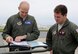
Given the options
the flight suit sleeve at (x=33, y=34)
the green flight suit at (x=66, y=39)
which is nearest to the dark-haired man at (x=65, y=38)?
the green flight suit at (x=66, y=39)

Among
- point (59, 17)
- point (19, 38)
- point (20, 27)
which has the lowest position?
point (19, 38)

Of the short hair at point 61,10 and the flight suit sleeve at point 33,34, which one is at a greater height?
the short hair at point 61,10

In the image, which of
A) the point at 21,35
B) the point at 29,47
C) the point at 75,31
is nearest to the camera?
the point at 29,47

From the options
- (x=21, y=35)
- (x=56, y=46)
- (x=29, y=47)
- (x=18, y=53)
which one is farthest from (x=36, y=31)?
(x=18, y=53)

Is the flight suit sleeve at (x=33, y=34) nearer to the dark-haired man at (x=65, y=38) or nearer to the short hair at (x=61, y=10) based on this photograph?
→ the dark-haired man at (x=65, y=38)

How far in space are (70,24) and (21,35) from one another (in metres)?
0.85

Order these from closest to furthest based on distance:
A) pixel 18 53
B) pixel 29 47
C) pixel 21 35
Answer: pixel 18 53 < pixel 29 47 < pixel 21 35

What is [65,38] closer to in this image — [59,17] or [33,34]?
[59,17]

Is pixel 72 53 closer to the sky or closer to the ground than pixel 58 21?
closer to the ground

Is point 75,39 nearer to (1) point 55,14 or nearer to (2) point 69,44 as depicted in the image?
(2) point 69,44

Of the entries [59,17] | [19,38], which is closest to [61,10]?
[59,17]

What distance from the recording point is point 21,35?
17.5ft

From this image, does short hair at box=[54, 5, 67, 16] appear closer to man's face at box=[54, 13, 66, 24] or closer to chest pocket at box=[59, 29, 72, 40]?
man's face at box=[54, 13, 66, 24]

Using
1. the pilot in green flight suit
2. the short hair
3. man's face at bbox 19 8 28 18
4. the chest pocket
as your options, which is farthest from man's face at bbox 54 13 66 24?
the pilot in green flight suit
